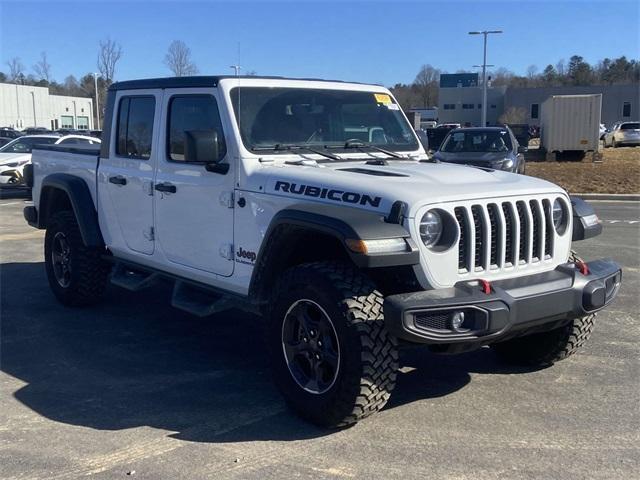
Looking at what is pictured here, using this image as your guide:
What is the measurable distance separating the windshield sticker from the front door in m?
1.46

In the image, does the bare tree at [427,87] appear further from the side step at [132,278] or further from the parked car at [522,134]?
the side step at [132,278]

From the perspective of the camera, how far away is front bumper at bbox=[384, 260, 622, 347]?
3469 mm

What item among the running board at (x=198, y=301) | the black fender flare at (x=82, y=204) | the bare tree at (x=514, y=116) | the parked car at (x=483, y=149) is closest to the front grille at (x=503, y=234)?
the running board at (x=198, y=301)

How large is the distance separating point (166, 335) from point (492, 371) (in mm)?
2696

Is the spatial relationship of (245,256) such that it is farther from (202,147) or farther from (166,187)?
(166,187)

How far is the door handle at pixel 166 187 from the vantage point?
5.14m

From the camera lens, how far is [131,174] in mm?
5711

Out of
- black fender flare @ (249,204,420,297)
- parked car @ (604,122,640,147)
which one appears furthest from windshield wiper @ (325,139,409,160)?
parked car @ (604,122,640,147)

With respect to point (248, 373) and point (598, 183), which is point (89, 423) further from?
point (598, 183)

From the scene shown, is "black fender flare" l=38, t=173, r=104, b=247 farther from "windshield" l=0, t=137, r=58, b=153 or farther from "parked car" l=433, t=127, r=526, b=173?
"windshield" l=0, t=137, r=58, b=153

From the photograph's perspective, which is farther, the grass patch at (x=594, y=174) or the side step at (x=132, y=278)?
the grass patch at (x=594, y=174)

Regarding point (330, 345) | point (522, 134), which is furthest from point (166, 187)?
point (522, 134)

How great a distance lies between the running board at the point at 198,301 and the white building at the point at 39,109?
66114 millimetres

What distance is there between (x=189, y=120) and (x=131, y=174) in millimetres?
880
